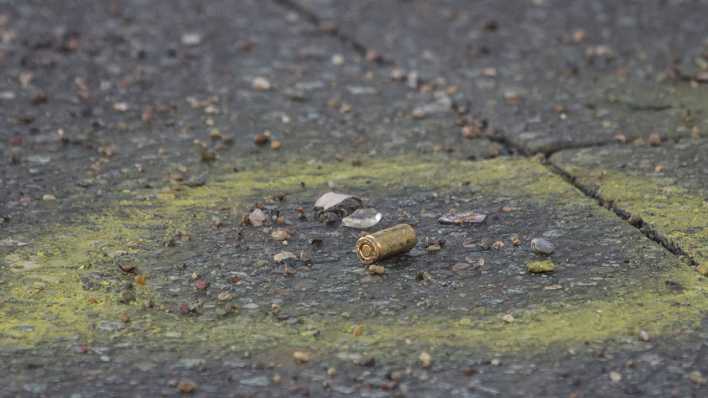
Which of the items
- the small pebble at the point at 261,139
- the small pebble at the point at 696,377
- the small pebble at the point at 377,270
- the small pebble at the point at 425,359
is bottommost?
the small pebble at the point at 696,377

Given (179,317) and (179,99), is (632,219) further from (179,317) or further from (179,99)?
(179,99)

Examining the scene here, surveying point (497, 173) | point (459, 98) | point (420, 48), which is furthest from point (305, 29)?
point (497, 173)

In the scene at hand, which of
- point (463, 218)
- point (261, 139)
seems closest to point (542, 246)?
point (463, 218)

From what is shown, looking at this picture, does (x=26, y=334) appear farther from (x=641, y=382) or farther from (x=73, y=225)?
(x=641, y=382)

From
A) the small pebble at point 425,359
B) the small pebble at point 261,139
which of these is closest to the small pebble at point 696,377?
the small pebble at point 425,359

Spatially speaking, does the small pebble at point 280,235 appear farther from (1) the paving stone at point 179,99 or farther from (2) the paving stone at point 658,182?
(2) the paving stone at point 658,182

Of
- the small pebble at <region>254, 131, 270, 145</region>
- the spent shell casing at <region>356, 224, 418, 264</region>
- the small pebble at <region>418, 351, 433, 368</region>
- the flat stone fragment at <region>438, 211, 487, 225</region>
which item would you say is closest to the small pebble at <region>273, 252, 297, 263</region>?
the spent shell casing at <region>356, 224, 418, 264</region>
